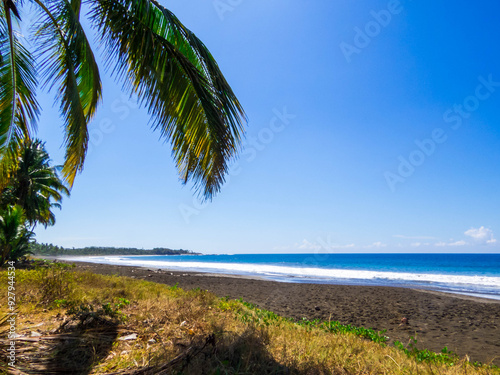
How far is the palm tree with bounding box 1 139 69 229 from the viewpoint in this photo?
68.8 feet

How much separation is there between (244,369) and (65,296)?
12.6ft

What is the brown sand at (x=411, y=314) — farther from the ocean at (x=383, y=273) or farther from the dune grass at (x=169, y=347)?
the ocean at (x=383, y=273)

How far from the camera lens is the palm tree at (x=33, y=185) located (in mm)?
20980

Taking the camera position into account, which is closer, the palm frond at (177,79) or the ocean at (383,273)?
the palm frond at (177,79)

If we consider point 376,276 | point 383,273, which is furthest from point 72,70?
point 383,273

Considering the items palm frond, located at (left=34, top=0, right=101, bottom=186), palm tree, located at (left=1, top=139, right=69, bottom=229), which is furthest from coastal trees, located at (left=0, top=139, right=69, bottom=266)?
palm frond, located at (left=34, top=0, right=101, bottom=186)

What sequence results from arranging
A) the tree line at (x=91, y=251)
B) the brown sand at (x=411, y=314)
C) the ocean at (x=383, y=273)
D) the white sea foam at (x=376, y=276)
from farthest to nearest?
1. the tree line at (x=91, y=251)
2. the white sea foam at (x=376, y=276)
3. the ocean at (x=383, y=273)
4. the brown sand at (x=411, y=314)

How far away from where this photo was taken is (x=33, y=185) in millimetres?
22109

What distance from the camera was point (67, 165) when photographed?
5160 mm

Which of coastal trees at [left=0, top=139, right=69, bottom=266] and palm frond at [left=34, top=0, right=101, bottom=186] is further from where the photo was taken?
coastal trees at [left=0, top=139, right=69, bottom=266]

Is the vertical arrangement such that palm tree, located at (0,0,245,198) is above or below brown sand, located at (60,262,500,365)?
above

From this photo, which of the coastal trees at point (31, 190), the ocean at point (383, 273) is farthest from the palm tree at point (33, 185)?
the ocean at point (383, 273)

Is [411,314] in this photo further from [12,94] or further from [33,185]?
[33,185]

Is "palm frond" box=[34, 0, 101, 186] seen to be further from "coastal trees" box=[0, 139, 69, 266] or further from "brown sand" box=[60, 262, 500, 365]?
"coastal trees" box=[0, 139, 69, 266]
